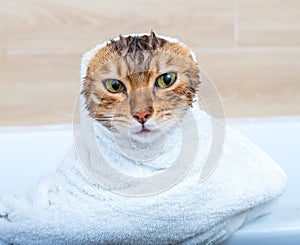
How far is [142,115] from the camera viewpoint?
587 mm

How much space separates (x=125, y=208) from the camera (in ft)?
2.09

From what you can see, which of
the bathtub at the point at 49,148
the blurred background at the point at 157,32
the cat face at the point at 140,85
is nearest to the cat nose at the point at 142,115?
the cat face at the point at 140,85

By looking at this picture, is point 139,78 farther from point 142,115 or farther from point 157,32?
Answer: point 157,32

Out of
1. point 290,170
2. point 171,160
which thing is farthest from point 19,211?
point 290,170

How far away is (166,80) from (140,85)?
1.2 inches

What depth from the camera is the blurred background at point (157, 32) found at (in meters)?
1.32

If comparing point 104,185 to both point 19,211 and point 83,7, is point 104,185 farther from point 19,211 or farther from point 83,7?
point 83,7

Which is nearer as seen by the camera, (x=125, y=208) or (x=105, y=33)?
(x=125, y=208)

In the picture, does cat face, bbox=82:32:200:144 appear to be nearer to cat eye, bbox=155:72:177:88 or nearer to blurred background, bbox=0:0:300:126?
cat eye, bbox=155:72:177:88

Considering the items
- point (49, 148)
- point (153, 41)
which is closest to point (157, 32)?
point (49, 148)

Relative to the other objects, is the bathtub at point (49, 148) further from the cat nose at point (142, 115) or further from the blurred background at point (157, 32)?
the cat nose at point (142, 115)

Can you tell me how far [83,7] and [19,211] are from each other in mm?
766

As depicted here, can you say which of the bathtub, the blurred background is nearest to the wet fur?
the bathtub

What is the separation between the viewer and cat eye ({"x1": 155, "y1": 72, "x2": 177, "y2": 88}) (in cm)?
61
